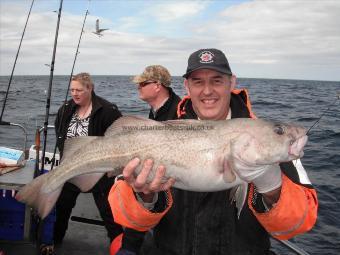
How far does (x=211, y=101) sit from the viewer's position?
3715mm

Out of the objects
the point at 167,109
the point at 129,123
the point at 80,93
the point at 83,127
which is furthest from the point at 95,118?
the point at 129,123

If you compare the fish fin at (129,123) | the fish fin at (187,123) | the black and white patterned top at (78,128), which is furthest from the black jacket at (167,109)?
the fish fin at (187,123)

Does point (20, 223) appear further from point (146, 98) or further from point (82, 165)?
point (146, 98)

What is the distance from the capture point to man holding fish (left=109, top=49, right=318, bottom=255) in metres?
3.06

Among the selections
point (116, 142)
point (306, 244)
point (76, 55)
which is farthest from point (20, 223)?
point (306, 244)

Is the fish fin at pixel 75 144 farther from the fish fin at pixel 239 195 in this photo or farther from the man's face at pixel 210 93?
the fish fin at pixel 239 195

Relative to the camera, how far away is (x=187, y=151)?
10.6 ft

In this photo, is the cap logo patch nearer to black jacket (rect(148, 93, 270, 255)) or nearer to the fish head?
the fish head

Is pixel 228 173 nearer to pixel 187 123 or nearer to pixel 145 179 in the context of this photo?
pixel 187 123

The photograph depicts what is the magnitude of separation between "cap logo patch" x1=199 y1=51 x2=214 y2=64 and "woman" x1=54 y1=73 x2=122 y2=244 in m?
2.99

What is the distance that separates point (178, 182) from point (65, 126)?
3726 millimetres

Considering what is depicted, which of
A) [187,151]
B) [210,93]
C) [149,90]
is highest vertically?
[210,93]

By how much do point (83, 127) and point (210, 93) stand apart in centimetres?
327

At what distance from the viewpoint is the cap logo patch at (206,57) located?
3686 millimetres
